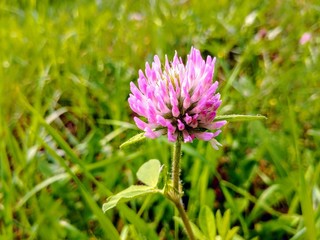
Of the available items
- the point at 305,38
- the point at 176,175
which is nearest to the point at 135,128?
the point at 176,175

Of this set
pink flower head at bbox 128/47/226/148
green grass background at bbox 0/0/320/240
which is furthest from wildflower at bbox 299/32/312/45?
pink flower head at bbox 128/47/226/148

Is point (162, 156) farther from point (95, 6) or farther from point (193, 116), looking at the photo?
point (95, 6)

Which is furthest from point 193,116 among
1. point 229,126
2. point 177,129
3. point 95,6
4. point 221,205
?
point 95,6

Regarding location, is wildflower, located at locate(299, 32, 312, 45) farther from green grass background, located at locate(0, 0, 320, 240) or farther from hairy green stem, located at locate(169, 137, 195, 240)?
hairy green stem, located at locate(169, 137, 195, 240)

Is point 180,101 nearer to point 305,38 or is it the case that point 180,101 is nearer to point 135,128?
point 135,128

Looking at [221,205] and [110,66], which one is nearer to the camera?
[221,205]

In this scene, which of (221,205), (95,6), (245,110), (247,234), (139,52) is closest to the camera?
(247,234)

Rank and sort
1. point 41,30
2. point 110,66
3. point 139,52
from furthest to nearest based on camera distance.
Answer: point 41,30 → point 139,52 → point 110,66
